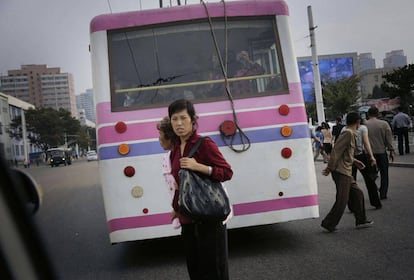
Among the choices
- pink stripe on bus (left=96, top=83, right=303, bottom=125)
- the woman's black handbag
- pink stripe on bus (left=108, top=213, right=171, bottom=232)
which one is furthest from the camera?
pink stripe on bus (left=96, top=83, right=303, bottom=125)

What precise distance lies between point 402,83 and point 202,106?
32.8 metres

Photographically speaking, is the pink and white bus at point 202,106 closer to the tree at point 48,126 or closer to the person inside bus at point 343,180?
the tree at point 48,126

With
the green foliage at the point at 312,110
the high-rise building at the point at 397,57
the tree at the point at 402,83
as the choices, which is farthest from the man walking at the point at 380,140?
the high-rise building at the point at 397,57

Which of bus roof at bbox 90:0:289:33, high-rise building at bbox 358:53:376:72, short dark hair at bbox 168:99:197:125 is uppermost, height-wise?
high-rise building at bbox 358:53:376:72

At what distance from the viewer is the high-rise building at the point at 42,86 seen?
1.62 metres

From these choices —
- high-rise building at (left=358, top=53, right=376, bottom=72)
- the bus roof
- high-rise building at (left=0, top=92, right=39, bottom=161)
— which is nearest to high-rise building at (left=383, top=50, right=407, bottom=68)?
high-rise building at (left=358, top=53, right=376, bottom=72)

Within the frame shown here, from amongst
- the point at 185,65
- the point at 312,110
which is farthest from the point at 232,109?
the point at 312,110

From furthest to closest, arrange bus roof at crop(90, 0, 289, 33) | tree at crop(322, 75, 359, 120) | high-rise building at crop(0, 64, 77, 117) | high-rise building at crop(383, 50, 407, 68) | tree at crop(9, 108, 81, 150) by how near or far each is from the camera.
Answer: high-rise building at crop(383, 50, 407, 68) → tree at crop(322, 75, 359, 120) → bus roof at crop(90, 0, 289, 33) → tree at crop(9, 108, 81, 150) → high-rise building at crop(0, 64, 77, 117)

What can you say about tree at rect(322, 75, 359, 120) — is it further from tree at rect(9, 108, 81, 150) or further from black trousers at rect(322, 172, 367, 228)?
tree at rect(9, 108, 81, 150)

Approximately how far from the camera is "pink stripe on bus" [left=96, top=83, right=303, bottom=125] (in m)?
5.18

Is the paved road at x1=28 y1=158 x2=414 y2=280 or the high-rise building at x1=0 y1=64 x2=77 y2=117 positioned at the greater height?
the high-rise building at x1=0 y1=64 x2=77 y2=117

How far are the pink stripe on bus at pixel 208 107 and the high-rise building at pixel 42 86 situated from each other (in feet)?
7.98

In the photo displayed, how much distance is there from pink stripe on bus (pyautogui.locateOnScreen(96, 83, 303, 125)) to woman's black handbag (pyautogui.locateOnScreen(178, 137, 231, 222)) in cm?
210

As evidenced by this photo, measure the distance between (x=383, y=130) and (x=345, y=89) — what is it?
47947 millimetres
